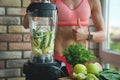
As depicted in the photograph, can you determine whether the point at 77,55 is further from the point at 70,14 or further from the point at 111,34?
the point at 111,34

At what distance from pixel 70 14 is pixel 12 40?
67 cm

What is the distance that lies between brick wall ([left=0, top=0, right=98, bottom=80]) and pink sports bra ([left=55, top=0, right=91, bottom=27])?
0.58 m

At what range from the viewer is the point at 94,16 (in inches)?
66.7

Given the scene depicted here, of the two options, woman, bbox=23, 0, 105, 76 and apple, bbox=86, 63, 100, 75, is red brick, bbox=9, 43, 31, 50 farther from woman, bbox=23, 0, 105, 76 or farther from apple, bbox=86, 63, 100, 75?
apple, bbox=86, 63, 100, 75

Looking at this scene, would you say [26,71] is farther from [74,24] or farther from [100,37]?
[100,37]

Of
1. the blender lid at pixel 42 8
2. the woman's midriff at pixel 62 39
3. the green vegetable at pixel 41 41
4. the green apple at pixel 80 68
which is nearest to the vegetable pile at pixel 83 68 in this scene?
the green apple at pixel 80 68

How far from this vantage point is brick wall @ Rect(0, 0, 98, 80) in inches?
77.0

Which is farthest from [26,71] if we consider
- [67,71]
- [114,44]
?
[114,44]

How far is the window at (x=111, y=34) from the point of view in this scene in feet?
6.67

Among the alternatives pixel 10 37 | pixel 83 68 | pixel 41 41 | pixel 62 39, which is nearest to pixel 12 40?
pixel 10 37

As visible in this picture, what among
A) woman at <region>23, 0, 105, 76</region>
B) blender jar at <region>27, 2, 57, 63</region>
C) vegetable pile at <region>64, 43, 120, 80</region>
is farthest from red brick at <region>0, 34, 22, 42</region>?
vegetable pile at <region>64, 43, 120, 80</region>

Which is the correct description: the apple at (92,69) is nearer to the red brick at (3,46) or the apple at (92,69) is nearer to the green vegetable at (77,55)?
the green vegetable at (77,55)

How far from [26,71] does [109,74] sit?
424 millimetres

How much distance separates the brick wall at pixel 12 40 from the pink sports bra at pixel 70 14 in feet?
1.89
